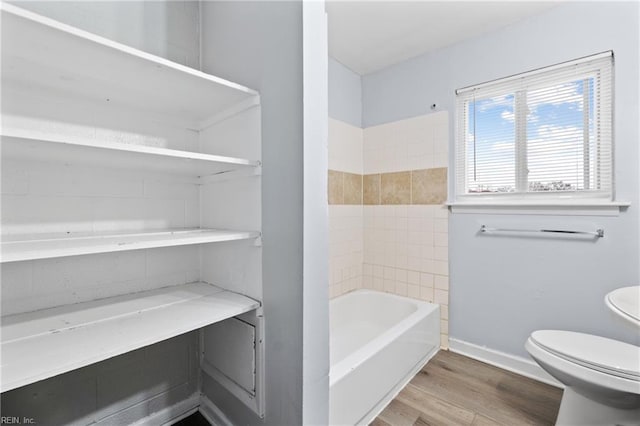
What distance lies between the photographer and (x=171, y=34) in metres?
1.45

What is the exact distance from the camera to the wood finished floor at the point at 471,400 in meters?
1.57

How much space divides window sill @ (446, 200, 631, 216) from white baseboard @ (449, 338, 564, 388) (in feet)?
3.18

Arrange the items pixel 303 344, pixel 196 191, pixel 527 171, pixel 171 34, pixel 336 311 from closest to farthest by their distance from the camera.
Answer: pixel 303 344 < pixel 171 34 < pixel 196 191 < pixel 527 171 < pixel 336 311

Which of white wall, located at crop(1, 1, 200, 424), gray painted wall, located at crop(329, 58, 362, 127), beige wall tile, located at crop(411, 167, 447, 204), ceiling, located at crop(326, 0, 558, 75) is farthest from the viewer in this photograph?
gray painted wall, located at crop(329, 58, 362, 127)

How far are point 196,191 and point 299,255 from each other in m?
0.79

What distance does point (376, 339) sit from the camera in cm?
177

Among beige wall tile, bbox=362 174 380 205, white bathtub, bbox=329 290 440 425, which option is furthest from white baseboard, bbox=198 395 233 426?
beige wall tile, bbox=362 174 380 205

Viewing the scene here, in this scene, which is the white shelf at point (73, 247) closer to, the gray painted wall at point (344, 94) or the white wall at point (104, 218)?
the white wall at point (104, 218)

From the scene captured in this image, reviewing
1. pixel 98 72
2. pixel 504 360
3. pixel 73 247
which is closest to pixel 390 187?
pixel 504 360

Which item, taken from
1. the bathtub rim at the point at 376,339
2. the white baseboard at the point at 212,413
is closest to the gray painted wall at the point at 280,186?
the white baseboard at the point at 212,413

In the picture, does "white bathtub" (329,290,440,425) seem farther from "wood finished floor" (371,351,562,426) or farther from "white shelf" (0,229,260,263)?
"white shelf" (0,229,260,263)

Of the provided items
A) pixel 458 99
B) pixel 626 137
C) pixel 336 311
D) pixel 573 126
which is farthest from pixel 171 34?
pixel 626 137

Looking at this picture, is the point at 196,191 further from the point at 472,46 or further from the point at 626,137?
the point at 626,137

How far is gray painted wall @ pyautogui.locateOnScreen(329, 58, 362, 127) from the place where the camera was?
2455mm
